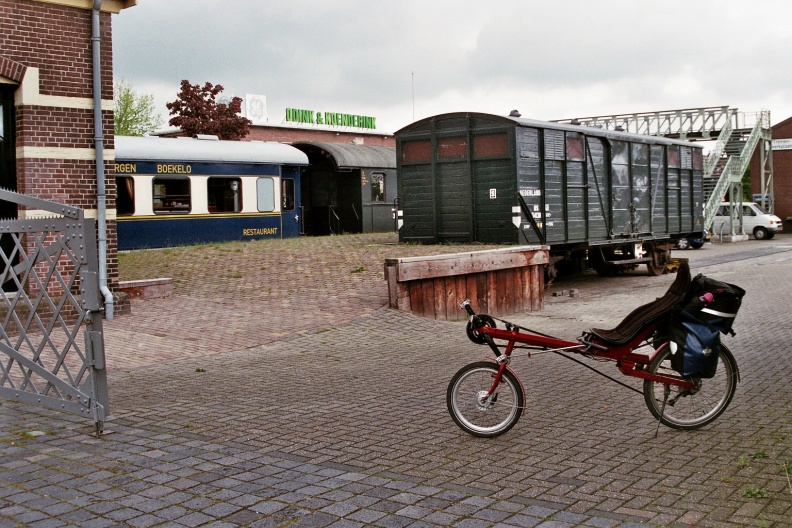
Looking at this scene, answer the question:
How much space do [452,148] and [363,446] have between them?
12960mm

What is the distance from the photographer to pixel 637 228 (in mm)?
21781

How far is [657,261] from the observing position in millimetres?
23031

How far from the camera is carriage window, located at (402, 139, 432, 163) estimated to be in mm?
18812

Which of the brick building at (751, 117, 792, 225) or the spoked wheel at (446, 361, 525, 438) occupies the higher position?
the brick building at (751, 117, 792, 225)

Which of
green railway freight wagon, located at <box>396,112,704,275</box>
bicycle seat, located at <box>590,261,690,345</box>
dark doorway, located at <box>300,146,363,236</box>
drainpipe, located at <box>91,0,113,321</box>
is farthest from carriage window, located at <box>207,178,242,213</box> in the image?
bicycle seat, located at <box>590,261,690,345</box>

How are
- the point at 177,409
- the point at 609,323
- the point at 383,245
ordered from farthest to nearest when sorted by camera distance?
1. the point at 383,245
2. the point at 609,323
3. the point at 177,409

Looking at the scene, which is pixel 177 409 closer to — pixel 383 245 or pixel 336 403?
pixel 336 403

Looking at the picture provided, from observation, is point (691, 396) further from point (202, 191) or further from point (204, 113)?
point (204, 113)

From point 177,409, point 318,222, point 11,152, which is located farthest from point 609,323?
point 318,222

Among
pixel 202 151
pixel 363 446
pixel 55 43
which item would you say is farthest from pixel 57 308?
pixel 202 151

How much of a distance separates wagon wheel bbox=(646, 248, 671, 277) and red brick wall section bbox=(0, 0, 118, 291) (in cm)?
1464

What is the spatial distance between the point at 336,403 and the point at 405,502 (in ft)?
8.94

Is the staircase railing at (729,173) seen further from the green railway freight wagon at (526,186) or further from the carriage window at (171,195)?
the carriage window at (171,195)

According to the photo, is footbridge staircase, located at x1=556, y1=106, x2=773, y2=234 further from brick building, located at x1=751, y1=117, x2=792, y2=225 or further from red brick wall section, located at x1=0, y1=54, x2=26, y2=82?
red brick wall section, located at x1=0, y1=54, x2=26, y2=82
